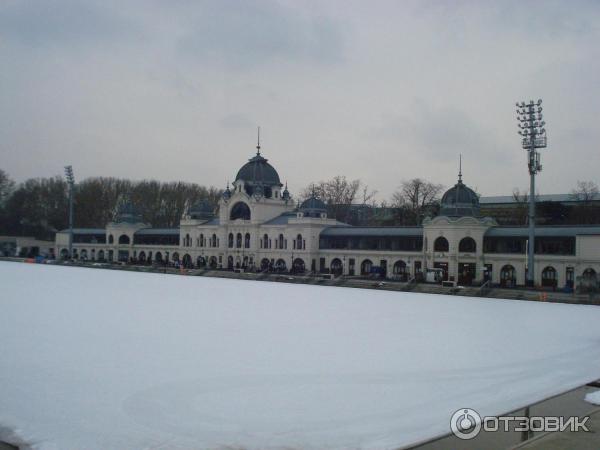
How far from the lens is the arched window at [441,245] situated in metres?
57.0

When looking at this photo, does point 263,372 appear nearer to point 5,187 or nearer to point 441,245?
Result: point 441,245

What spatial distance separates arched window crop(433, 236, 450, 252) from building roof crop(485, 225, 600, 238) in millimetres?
3387

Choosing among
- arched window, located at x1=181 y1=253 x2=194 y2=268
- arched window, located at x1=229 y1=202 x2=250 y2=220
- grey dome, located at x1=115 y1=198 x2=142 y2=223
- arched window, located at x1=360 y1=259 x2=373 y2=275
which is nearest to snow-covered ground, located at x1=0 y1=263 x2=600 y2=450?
arched window, located at x1=360 y1=259 x2=373 y2=275

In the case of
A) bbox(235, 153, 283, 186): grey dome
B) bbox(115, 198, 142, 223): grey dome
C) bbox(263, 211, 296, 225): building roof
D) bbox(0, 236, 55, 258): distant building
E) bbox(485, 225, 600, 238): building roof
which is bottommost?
bbox(0, 236, 55, 258): distant building

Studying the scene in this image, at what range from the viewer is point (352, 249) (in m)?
65.3

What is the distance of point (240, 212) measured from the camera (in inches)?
2995

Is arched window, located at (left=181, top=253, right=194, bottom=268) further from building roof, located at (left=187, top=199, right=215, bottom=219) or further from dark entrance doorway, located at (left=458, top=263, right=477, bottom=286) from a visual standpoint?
dark entrance doorway, located at (left=458, top=263, right=477, bottom=286)

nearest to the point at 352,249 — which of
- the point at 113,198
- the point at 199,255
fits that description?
the point at 199,255

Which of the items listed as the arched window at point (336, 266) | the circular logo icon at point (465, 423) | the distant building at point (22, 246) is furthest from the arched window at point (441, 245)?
the distant building at point (22, 246)

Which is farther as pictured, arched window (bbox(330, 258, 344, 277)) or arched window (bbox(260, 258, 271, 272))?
arched window (bbox(260, 258, 271, 272))

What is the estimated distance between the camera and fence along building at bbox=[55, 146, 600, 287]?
171 ft

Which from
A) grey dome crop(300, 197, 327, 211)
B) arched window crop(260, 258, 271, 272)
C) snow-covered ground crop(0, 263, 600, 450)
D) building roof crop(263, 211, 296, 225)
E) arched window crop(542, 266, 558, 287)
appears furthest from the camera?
building roof crop(263, 211, 296, 225)

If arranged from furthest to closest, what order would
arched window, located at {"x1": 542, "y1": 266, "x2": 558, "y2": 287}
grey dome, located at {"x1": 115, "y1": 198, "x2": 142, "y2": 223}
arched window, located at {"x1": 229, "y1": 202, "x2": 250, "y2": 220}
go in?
1. grey dome, located at {"x1": 115, "y1": 198, "x2": 142, "y2": 223}
2. arched window, located at {"x1": 229, "y1": 202, "x2": 250, "y2": 220}
3. arched window, located at {"x1": 542, "y1": 266, "x2": 558, "y2": 287}

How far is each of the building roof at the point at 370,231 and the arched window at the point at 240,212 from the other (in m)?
10.4
